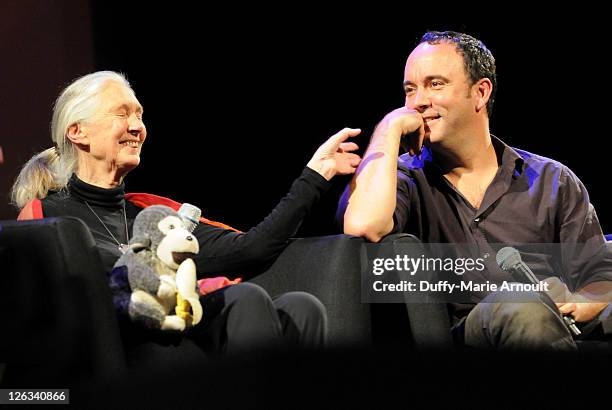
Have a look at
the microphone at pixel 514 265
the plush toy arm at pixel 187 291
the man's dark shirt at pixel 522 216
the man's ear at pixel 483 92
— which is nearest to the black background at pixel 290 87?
the man's ear at pixel 483 92

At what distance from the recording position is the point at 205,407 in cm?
59

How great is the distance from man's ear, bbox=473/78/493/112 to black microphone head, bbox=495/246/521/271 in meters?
0.45

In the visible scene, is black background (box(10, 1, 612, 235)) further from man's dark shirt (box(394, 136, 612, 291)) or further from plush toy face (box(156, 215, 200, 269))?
plush toy face (box(156, 215, 200, 269))

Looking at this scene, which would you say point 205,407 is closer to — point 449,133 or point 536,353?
point 536,353

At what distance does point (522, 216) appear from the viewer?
204cm

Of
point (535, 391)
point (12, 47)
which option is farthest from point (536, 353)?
point (12, 47)

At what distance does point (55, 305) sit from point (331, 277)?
2.07ft

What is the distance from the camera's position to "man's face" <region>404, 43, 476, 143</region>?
2.10 m

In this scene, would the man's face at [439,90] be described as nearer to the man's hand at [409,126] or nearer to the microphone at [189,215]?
the man's hand at [409,126]

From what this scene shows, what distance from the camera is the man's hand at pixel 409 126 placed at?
80.6 inches

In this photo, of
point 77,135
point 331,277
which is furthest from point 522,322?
point 77,135

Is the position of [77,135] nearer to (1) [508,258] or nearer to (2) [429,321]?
(2) [429,321]

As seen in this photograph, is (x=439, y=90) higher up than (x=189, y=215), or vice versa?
(x=439, y=90)

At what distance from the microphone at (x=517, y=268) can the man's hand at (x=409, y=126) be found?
1.19ft
